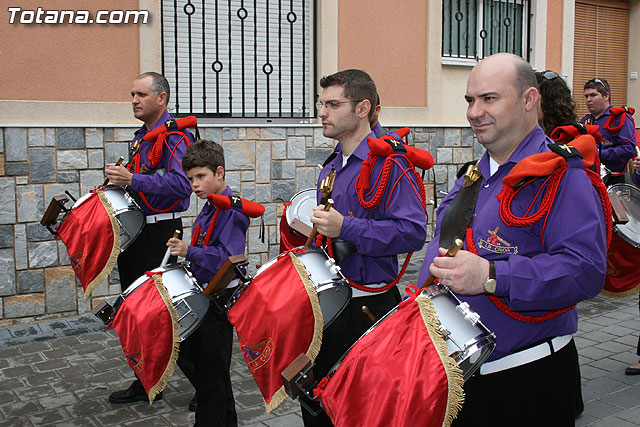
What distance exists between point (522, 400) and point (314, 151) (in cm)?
592

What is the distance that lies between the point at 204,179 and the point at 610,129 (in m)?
5.11

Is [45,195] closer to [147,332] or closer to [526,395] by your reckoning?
[147,332]

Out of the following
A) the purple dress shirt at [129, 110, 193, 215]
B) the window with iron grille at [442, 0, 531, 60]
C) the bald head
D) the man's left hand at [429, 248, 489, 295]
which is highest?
the window with iron grille at [442, 0, 531, 60]

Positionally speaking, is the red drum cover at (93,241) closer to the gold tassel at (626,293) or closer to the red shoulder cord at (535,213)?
the red shoulder cord at (535,213)

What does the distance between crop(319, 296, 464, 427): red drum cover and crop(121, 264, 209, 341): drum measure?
1527 mm

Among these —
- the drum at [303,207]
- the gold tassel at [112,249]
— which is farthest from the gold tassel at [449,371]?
the gold tassel at [112,249]

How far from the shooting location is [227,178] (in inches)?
289

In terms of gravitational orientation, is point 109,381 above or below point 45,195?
below

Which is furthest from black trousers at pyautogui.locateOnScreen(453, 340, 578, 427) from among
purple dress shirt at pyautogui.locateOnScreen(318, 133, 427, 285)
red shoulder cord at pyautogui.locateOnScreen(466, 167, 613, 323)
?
purple dress shirt at pyautogui.locateOnScreen(318, 133, 427, 285)

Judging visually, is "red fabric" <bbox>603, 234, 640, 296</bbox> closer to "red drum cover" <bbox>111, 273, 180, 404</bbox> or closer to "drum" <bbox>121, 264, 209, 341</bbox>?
"drum" <bbox>121, 264, 209, 341</bbox>

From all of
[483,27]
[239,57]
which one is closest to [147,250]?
[239,57]

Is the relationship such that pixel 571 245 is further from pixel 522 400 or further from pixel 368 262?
pixel 368 262

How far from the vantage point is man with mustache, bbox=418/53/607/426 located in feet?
6.56

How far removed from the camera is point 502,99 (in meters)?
2.23
